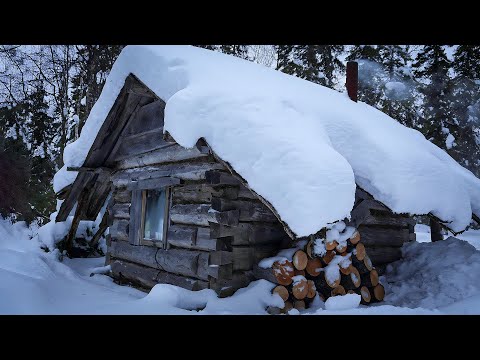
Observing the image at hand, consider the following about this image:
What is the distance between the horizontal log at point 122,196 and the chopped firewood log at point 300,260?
3.97 metres

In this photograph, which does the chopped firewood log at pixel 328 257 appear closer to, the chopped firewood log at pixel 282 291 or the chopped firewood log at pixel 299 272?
the chopped firewood log at pixel 299 272

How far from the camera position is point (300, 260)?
16.3 feet

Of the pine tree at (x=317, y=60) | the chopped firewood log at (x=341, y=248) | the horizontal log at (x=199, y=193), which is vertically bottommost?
→ the chopped firewood log at (x=341, y=248)

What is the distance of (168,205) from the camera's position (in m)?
6.35

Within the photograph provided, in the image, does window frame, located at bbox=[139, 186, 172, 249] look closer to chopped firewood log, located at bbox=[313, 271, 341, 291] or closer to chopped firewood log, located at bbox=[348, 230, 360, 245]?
chopped firewood log, located at bbox=[313, 271, 341, 291]

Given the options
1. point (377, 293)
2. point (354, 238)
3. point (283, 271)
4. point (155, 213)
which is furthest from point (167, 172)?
point (377, 293)

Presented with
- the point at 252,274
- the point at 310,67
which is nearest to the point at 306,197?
the point at 252,274

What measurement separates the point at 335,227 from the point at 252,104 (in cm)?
210

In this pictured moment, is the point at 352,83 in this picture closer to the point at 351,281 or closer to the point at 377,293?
the point at 377,293

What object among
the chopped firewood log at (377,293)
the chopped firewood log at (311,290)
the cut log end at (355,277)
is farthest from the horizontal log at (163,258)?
the chopped firewood log at (377,293)

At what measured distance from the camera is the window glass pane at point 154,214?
21.5 feet

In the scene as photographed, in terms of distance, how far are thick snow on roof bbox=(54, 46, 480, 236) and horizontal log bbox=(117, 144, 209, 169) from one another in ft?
2.94

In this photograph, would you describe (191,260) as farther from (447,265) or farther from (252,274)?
(447,265)

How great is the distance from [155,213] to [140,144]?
146cm
